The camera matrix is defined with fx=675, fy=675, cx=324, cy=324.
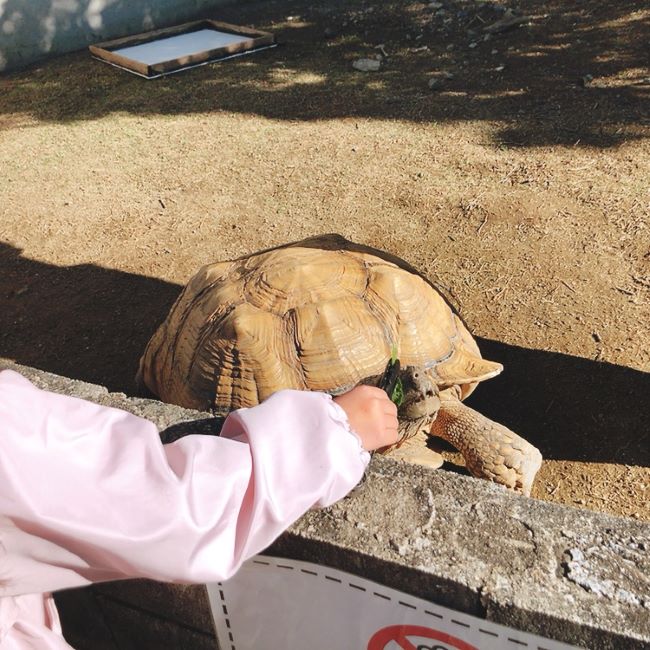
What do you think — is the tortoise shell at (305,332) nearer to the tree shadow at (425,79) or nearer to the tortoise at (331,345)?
the tortoise at (331,345)

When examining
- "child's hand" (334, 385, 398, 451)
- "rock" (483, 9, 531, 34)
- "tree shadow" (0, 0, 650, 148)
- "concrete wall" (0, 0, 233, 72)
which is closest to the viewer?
"child's hand" (334, 385, 398, 451)

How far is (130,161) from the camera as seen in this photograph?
17.7 ft

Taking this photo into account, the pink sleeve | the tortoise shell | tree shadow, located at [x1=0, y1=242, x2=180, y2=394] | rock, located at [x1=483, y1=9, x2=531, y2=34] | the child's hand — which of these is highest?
rock, located at [x1=483, y1=9, x2=531, y2=34]

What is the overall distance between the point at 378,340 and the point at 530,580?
4.30ft

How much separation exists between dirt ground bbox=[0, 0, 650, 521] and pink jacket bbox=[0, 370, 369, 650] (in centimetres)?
165

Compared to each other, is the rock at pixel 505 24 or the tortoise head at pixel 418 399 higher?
the rock at pixel 505 24

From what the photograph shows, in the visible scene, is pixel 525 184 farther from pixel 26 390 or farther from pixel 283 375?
pixel 26 390

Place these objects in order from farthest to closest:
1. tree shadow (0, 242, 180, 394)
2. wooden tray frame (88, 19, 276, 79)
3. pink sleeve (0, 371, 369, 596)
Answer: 1. wooden tray frame (88, 19, 276, 79)
2. tree shadow (0, 242, 180, 394)
3. pink sleeve (0, 371, 369, 596)

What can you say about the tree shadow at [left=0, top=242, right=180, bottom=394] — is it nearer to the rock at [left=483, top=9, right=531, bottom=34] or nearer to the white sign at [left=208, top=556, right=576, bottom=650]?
the white sign at [left=208, top=556, right=576, bottom=650]

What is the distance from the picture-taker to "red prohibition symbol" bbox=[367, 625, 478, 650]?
1.14 meters

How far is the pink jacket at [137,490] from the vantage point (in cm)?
Answer: 94

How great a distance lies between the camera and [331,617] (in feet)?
4.10

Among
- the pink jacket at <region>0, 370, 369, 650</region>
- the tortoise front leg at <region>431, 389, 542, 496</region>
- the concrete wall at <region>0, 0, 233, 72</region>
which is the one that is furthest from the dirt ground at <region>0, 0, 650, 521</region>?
the pink jacket at <region>0, 370, 369, 650</region>

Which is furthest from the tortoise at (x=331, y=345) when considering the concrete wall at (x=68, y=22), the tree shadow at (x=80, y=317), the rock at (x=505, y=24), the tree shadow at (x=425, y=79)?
the concrete wall at (x=68, y=22)
